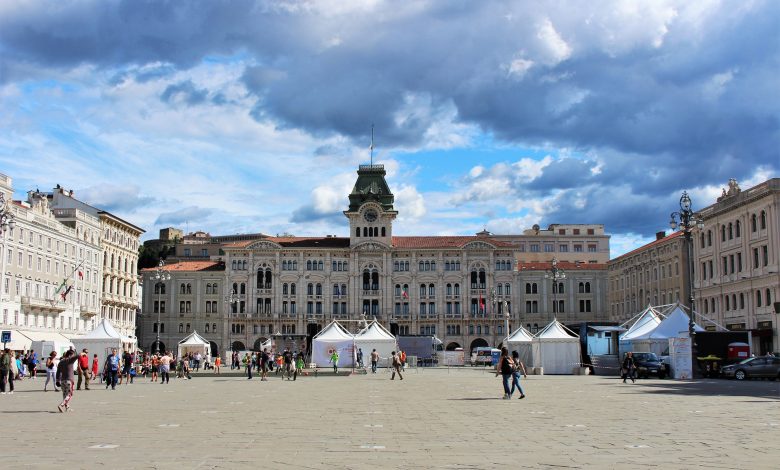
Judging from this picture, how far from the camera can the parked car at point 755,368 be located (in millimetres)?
42625

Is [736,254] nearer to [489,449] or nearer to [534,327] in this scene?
[534,327]

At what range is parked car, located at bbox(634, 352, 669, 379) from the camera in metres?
46.2

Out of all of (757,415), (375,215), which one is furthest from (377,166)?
(757,415)

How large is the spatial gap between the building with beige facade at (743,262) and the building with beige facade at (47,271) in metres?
54.7

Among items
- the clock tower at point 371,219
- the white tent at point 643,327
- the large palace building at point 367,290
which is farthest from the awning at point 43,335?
the white tent at point 643,327

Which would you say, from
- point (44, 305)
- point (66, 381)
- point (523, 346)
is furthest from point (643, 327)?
point (44, 305)

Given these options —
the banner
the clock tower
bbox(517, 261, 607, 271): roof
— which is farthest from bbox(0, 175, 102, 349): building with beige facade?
bbox(517, 261, 607, 271): roof

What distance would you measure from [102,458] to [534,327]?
103 m

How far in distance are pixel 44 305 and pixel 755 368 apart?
5910 centimetres

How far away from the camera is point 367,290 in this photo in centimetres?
11131

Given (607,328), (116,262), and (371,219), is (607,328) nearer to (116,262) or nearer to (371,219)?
(371,219)

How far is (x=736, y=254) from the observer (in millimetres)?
68000

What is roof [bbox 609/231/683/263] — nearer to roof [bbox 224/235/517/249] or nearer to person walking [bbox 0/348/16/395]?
roof [bbox 224/235/517/249]

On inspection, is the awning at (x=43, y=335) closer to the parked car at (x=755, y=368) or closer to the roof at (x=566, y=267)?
the parked car at (x=755, y=368)
